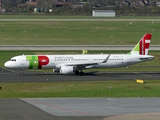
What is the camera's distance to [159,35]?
129750 mm

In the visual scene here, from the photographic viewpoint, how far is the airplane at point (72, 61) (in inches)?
2525

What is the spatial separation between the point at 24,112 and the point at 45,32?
10285 centimetres

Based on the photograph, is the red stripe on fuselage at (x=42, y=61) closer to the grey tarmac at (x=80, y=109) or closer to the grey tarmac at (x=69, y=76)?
the grey tarmac at (x=69, y=76)

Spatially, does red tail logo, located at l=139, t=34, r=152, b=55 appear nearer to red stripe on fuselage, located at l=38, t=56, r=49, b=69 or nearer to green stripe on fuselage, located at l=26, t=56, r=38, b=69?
red stripe on fuselage, located at l=38, t=56, r=49, b=69

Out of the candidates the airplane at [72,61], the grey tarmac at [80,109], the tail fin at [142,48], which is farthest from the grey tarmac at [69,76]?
the grey tarmac at [80,109]

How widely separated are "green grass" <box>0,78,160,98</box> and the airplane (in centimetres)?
907

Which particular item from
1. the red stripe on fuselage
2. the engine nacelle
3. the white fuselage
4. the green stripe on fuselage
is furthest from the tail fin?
the green stripe on fuselage

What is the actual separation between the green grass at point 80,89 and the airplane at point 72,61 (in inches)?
357

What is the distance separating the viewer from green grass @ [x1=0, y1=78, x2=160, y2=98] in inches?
1829

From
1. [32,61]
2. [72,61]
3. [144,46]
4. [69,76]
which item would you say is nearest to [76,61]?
[72,61]

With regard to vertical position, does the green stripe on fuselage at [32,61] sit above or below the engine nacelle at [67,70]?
above

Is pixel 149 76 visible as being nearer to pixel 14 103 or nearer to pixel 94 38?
pixel 14 103

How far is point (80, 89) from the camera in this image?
165 feet

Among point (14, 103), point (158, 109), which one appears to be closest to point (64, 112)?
point (14, 103)
